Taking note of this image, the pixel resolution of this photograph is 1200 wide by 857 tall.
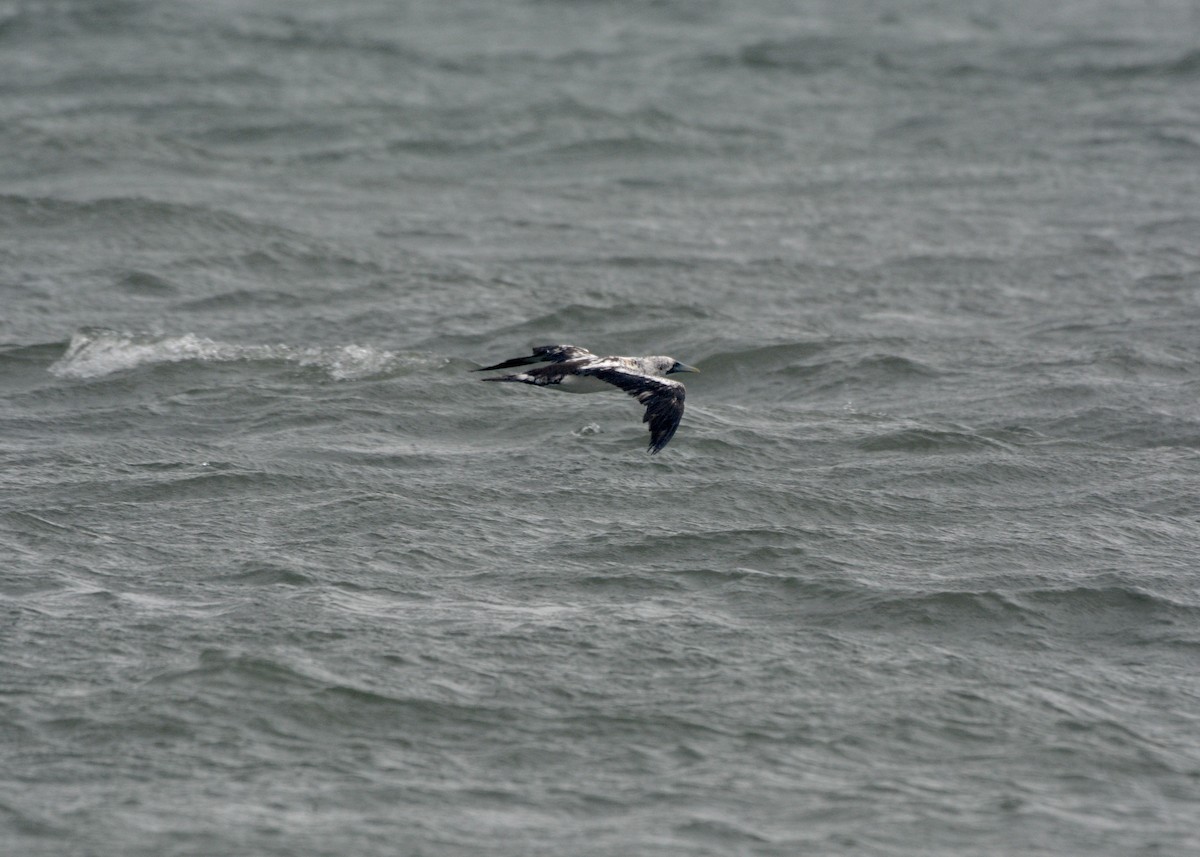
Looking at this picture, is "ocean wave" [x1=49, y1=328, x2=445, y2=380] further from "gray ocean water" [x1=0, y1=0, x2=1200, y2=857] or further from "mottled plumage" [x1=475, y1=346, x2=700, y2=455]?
"mottled plumage" [x1=475, y1=346, x2=700, y2=455]

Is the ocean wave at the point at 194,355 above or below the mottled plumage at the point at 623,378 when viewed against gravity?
below

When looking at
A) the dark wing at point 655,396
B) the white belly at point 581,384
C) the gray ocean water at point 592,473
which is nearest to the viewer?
the gray ocean water at point 592,473

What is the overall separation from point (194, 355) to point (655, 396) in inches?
194

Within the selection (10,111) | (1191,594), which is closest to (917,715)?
(1191,594)

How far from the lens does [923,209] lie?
19344 millimetres

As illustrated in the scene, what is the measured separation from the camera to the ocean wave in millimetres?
13773

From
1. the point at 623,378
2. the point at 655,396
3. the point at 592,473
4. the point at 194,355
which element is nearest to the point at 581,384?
the point at 623,378

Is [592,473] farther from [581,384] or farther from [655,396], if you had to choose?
[655,396]

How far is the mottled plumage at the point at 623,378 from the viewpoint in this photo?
34.1ft

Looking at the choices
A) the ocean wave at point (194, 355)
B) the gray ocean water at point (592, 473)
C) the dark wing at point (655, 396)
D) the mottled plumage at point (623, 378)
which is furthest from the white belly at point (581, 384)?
the ocean wave at point (194, 355)

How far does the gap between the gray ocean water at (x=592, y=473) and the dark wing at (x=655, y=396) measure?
0.75m

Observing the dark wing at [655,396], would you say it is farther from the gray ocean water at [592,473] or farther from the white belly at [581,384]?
the gray ocean water at [592,473]

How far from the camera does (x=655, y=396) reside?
34.7ft

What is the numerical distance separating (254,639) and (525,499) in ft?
8.76
